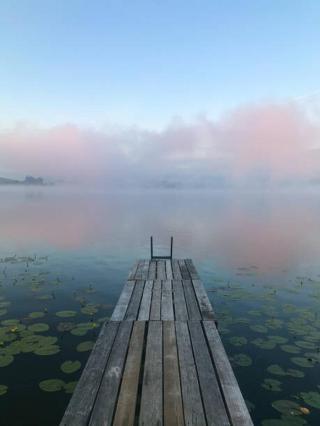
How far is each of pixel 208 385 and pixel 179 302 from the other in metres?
5.73

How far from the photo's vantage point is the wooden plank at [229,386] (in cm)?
581

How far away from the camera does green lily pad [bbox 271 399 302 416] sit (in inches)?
338

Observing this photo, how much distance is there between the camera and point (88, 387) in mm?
6676

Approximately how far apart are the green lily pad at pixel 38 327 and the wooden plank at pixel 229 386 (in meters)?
7.58

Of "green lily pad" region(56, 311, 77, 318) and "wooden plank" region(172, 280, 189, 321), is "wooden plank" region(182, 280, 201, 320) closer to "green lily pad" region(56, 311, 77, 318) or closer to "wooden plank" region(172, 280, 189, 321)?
"wooden plank" region(172, 280, 189, 321)

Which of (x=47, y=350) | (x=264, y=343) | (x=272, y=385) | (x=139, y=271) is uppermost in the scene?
(x=139, y=271)

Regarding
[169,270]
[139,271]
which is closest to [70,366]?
[139,271]

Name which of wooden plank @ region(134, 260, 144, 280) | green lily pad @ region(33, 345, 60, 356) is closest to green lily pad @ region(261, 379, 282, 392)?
green lily pad @ region(33, 345, 60, 356)

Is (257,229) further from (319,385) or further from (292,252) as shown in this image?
(319,385)

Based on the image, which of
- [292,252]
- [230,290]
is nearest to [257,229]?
[292,252]

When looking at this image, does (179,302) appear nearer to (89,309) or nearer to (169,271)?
(169,271)

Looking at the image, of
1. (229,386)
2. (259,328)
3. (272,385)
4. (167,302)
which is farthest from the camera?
(259,328)

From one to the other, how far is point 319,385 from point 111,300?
1103cm

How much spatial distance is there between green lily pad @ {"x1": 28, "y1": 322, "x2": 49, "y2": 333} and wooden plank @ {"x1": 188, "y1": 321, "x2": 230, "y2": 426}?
716 centimetres
